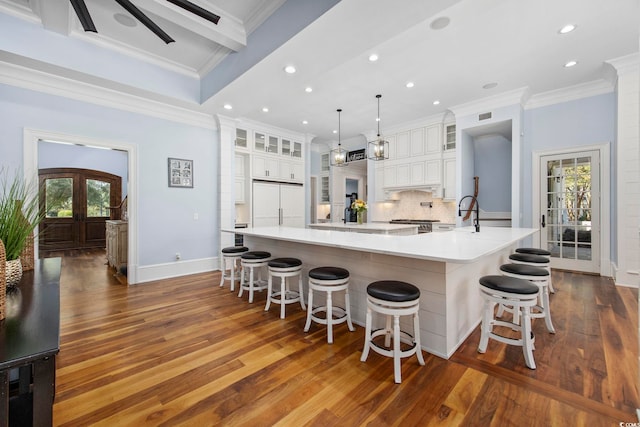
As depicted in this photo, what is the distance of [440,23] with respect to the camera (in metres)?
2.79

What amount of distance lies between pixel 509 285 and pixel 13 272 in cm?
294

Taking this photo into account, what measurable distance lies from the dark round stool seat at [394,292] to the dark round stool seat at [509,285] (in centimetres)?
60

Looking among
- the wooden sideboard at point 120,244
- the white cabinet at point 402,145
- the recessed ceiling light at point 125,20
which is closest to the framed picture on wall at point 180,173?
the wooden sideboard at point 120,244

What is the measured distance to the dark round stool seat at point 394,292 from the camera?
182 centimetres

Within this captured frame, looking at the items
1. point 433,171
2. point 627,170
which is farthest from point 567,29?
point 433,171

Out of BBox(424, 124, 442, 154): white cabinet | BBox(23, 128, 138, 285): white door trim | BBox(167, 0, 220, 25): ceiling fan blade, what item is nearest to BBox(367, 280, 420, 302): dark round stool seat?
BBox(167, 0, 220, 25): ceiling fan blade

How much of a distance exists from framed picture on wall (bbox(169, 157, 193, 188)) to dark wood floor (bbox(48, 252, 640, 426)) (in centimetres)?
237

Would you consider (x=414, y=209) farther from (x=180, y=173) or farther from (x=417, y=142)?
(x=180, y=173)

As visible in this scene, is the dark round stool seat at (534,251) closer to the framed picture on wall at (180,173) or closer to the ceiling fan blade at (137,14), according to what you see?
the ceiling fan blade at (137,14)

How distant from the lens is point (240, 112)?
15.6 feet

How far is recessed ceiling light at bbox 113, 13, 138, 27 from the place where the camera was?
3002 millimetres

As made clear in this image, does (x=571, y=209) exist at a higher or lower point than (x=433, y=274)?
higher

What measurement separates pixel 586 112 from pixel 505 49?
2257 mm

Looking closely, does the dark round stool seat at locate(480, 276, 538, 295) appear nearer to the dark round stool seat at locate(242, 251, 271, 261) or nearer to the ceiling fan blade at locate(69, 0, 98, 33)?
the dark round stool seat at locate(242, 251, 271, 261)
